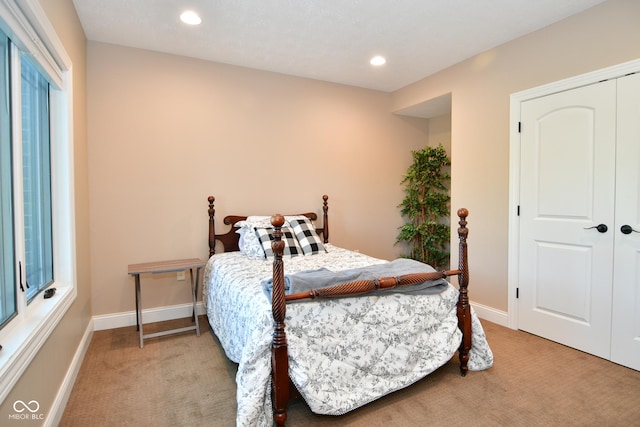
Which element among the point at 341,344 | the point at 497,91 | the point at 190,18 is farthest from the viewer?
the point at 497,91

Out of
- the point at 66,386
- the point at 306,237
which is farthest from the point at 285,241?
the point at 66,386

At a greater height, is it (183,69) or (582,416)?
(183,69)

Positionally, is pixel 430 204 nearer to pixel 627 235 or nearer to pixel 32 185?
pixel 627 235

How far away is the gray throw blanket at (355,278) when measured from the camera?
188cm

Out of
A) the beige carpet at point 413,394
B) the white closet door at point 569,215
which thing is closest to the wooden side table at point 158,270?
the beige carpet at point 413,394

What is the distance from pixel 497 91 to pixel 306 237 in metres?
2.31

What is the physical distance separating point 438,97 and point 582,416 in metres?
3.16

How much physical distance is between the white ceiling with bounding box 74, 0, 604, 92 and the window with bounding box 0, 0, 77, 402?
80 centimetres

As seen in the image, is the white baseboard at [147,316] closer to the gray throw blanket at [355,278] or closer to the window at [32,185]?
the window at [32,185]

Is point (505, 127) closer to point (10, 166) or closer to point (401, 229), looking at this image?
point (401, 229)

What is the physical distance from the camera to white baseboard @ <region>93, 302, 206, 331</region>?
3.13 m

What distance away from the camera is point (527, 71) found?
299cm

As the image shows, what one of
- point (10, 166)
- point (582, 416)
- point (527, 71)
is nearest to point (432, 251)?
point (527, 71)

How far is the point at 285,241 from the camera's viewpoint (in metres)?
3.30
